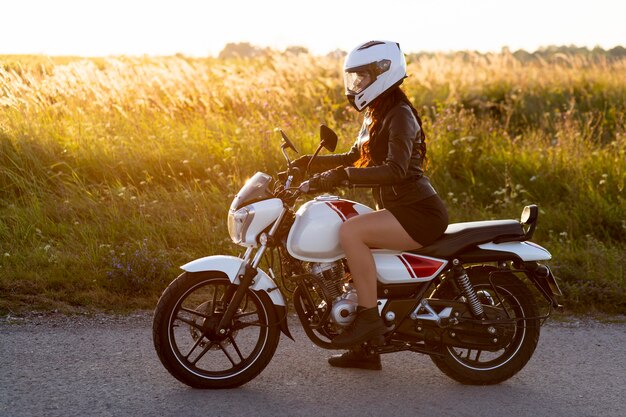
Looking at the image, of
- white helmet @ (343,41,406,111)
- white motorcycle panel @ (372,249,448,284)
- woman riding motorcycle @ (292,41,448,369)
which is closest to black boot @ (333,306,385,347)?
woman riding motorcycle @ (292,41,448,369)

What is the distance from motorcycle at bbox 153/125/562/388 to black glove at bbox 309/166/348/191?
227mm

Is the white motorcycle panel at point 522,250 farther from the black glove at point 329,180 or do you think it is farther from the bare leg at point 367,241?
the black glove at point 329,180

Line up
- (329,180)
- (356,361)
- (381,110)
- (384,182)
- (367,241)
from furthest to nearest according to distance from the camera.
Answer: (356,361) → (381,110) → (367,241) → (384,182) → (329,180)

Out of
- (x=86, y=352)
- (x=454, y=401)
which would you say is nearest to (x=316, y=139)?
(x=86, y=352)

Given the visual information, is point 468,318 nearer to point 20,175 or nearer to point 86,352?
point 86,352

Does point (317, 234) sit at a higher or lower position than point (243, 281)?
higher

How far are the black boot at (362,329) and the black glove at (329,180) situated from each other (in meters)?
0.78

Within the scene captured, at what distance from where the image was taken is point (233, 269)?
5105mm

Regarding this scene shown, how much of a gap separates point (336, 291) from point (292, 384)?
62cm

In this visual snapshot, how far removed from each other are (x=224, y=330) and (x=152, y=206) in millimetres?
3799

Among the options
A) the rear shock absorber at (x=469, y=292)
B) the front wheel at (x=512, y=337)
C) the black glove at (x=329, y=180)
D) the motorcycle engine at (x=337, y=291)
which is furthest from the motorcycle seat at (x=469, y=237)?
the black glove at (x=329, y=180)

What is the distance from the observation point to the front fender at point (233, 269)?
5078mm

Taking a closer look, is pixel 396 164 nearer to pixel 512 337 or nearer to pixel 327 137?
pixel 327 137

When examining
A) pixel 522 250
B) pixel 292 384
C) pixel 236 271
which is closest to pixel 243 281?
pixel 236 271
